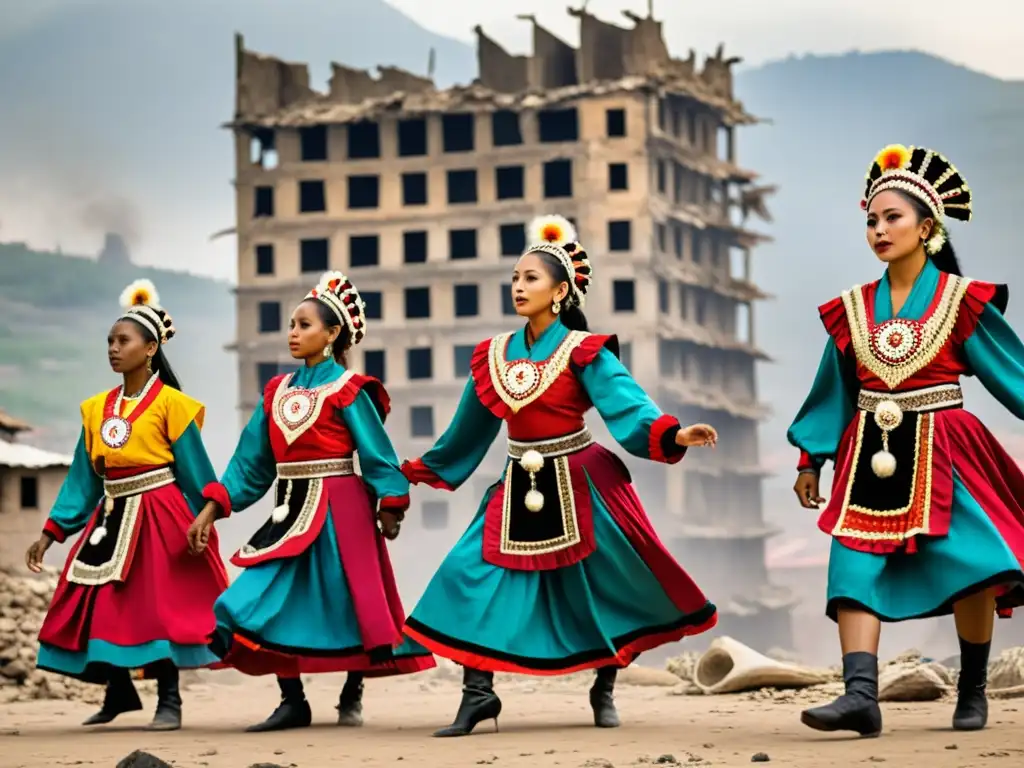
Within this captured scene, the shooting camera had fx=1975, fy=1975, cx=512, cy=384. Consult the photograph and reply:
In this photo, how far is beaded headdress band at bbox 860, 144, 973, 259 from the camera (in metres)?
7.53

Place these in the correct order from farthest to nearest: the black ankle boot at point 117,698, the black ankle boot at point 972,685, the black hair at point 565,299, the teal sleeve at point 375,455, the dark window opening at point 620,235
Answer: the dark window opening at point 620,235 < the black ankle boot at point 117,698 < the teal sleeve at point 375,455 < the black hair at point 565,299 < the black ankle boot at point 972,685

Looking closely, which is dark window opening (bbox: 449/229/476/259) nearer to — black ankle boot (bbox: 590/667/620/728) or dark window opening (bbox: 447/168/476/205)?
dark window opening (bbox: 447/168/476/205)

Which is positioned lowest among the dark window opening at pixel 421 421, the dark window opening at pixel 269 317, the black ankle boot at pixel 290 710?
the black ankle boot at pixel 290 710

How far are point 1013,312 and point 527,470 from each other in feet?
165

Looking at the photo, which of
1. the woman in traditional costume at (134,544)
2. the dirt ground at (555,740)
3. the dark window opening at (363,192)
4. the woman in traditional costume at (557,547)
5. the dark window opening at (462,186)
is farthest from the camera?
the dark window opening at (363,192)

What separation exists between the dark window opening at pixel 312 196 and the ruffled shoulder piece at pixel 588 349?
133 feet

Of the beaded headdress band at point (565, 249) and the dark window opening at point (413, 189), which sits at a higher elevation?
the dark window opening at point (413, 189)

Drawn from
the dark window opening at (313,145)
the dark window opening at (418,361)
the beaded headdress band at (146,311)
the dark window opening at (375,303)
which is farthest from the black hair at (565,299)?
the dark window opening at (313,145)

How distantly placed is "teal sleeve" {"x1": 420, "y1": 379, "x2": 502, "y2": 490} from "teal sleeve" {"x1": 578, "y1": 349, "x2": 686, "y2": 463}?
539 mm

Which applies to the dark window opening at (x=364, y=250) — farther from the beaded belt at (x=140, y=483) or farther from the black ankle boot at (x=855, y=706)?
the black ankle boot at (x=855, y=706)

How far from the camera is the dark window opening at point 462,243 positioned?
48.5 meters

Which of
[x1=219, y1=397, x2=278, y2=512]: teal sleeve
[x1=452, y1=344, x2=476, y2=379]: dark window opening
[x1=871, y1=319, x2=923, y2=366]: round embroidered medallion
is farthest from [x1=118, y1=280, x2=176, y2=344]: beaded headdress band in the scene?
[x1=452, y1=344, x2=476, y2=379]: dark window opening

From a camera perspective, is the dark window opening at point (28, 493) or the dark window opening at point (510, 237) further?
the dark window opening at point (510, 237)

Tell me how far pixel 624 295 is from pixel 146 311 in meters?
37.3
